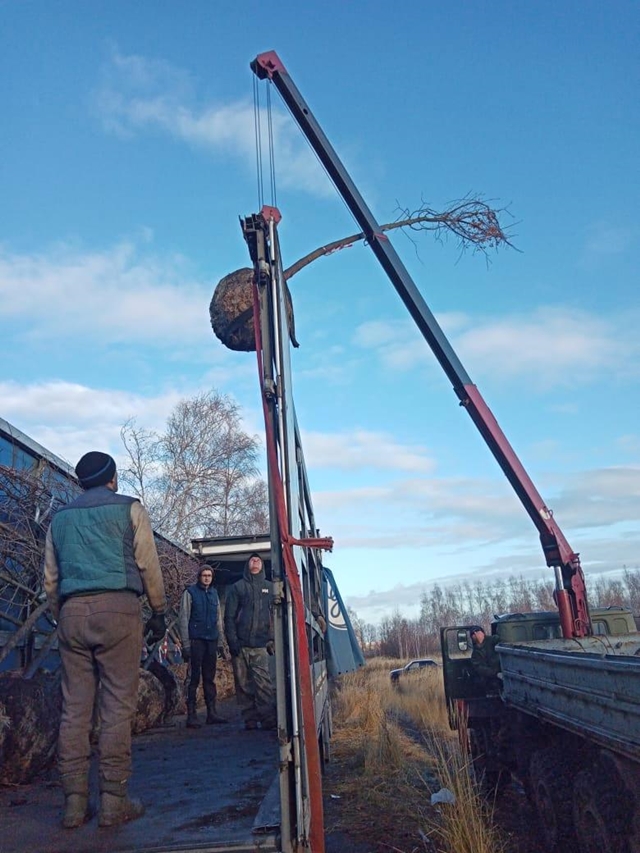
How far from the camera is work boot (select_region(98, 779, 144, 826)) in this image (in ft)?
10.3

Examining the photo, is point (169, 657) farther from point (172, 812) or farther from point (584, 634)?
point (172, 812)

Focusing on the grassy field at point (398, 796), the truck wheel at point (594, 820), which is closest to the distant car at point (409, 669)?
the grassy field at point (398, 796)

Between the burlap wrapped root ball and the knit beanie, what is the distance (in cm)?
222

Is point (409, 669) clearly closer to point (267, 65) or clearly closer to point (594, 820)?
point (267, 65)

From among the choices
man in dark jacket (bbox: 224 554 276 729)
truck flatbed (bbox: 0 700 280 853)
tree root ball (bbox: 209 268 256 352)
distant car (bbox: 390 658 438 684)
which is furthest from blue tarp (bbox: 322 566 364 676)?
distant car (bbox: 390 658 438 684)

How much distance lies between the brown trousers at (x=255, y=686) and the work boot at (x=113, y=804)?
11.0 ft

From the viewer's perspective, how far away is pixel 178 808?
348 centimetres

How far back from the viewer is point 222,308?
5910mm

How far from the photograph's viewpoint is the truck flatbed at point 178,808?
9.22 feet

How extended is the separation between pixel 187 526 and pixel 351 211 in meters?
16.8

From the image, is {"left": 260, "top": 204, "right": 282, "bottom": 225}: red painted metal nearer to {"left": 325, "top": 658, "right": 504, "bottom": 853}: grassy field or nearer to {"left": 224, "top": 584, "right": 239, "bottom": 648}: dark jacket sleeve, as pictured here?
{"left": 325, "top": 658, "right": 504, "bottom": 853}: grassy field

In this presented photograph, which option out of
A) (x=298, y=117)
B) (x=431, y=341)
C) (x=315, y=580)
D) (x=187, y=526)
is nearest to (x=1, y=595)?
(x=315, y=580)

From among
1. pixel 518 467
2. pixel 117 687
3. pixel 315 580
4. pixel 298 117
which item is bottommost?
pixel 117 687

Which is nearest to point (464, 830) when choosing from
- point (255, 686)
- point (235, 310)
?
point (255, 686)
